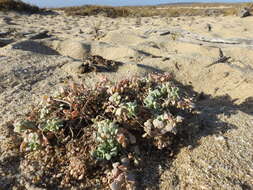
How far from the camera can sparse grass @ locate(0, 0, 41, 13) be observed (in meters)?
10.7

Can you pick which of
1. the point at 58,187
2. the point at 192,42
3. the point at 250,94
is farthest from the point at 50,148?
the point at 192,42

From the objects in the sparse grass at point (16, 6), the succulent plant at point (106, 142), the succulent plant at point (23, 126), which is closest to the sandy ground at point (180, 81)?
the succulent plant at point (23, 126)

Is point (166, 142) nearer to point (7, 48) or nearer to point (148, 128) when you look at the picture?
point (148, 128)

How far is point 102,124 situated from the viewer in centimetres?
182

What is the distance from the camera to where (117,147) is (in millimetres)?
1764

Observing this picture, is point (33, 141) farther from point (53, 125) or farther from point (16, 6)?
point (16, 6)

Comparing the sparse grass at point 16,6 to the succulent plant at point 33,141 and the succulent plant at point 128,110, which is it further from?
the succulent plant at point 128,110

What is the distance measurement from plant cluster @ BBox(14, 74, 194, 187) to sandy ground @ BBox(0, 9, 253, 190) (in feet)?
0.55

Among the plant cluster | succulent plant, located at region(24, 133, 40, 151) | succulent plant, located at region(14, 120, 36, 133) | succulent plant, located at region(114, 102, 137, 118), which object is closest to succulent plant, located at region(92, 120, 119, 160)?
the plant cluster

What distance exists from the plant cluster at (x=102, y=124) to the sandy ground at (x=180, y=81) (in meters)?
0.17

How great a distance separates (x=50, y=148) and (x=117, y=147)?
50cm

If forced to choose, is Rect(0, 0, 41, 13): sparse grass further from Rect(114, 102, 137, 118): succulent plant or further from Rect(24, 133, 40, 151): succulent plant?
Rect(114, 102, 137, 118): succulent plant

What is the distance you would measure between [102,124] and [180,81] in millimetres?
2092

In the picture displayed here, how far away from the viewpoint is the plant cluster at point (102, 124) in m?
1.76
